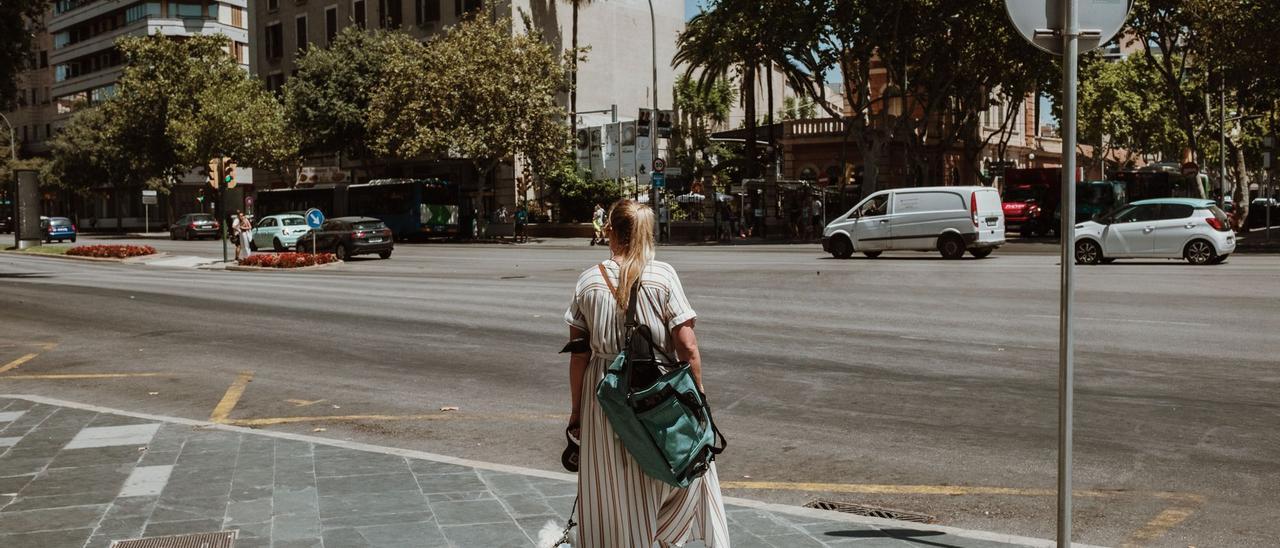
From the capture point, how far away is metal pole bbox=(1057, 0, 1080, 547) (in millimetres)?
3887

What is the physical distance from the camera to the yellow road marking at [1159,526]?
199 inches

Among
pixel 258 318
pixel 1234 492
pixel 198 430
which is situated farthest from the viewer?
pixel 258 318

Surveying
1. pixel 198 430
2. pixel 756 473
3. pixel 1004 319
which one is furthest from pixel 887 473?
pixel 1004 319

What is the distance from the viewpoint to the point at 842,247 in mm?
28016

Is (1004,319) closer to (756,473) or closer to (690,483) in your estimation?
(756,473)

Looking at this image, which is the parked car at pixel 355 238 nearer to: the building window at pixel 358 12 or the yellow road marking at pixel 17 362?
the yellow road marking at pixel 17 362

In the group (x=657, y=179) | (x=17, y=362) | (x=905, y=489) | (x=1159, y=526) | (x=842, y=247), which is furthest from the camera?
(x=657, y=179)

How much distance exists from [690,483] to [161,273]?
91.3ft

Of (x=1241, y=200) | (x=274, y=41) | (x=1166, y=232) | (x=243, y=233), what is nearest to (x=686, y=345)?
(x=1166, y=232)

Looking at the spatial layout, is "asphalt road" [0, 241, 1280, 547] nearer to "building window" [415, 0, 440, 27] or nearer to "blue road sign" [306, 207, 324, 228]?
"blue road sign" [306, 207, 324, 228]

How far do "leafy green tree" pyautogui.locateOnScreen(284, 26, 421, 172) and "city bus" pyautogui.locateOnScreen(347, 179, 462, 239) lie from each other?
3917 millimetres

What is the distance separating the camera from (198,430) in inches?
307

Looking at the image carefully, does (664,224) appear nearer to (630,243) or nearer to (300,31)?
(300,31)

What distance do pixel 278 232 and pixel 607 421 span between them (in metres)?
40.4
